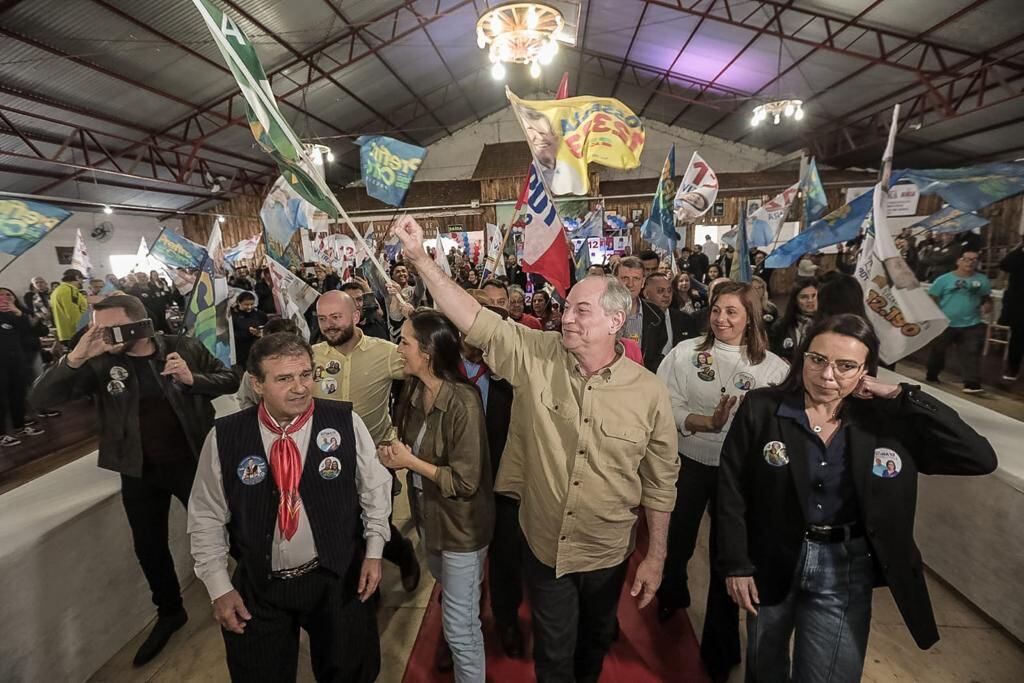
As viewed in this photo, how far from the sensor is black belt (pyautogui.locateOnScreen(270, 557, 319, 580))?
1.83 metres

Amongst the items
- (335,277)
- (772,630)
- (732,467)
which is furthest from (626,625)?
(335,277)

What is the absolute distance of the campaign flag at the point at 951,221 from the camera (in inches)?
152

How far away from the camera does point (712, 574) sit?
2.30m

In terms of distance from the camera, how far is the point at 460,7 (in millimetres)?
11328

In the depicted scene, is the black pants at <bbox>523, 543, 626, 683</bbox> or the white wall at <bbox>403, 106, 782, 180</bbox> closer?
the black pants at <bbox>523, 543, 626, 683</bbox>

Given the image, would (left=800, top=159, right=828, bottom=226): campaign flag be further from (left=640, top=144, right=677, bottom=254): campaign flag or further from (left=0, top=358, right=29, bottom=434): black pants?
(left=0, top=358, right=29, bottom=434): black pants

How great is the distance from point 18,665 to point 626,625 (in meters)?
3.11

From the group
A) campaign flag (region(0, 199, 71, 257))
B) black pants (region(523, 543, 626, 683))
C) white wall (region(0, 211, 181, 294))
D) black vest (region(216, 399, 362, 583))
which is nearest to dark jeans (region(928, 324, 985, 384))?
black pants (region(523, 543, 626, 683))

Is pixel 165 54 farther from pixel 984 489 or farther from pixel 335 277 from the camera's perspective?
pixel 984 489

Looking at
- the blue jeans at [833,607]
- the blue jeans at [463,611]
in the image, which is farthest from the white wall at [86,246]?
the blue jeans at [833,607]

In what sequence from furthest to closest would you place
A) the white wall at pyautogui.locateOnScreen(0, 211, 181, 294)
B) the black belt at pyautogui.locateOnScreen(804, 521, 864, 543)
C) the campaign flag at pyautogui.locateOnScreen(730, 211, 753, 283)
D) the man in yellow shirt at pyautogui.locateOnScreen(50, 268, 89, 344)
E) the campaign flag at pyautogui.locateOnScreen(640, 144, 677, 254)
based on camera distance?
the white wall at pyautogui.locateOnScreen(0, 211, 181, 294), the man in yellow shirt at pyautogui.locateOnScreen(50, 268, 89, 344), the campaign flag at pyautogui.locateOnScreen(640, 144, 677, 254), the campaign flag at pyautogui.locateOnScreen(730, 211, 753, 283), the black belt at pyautogui.locateOnScreen(804, 521, 864, 543)

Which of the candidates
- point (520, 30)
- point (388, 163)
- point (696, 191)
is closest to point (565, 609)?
point (388, 163)

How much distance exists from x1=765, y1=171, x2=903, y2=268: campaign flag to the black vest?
371 centimetres

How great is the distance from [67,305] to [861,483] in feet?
31.6
